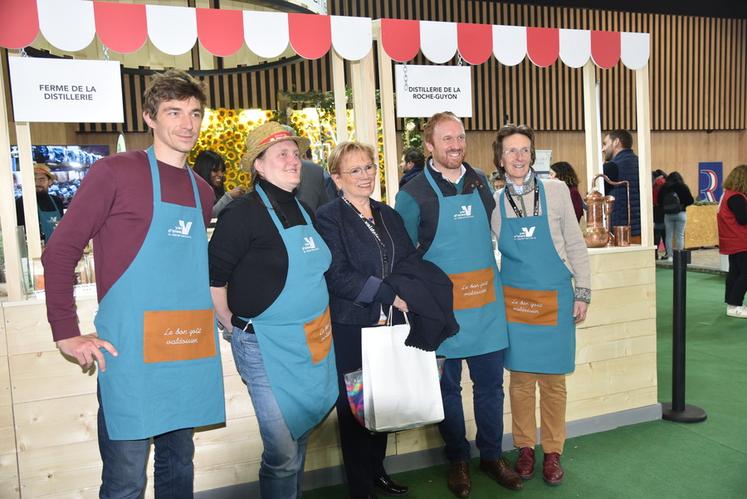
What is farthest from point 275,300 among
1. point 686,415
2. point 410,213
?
point 686,415

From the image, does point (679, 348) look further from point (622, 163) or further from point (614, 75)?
point (614, 75)

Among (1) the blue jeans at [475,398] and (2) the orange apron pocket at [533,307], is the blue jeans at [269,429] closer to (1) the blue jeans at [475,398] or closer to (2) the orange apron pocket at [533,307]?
(1) the blue jeans at [475,398]

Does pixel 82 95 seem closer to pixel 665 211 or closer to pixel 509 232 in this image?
pixel 509 232

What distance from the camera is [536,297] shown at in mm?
2703

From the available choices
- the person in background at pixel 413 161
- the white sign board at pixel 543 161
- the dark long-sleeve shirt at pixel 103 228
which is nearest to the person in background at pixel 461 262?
the dark long-sleeve shirt at pixel 103 228

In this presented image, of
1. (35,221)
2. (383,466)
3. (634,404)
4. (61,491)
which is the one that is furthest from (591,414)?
(35,221)

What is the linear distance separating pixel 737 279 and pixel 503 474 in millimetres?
4507

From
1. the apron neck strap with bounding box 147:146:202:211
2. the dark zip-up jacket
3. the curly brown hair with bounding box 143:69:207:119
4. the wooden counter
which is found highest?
the curly brown hair with bounding box 143:69:207:119

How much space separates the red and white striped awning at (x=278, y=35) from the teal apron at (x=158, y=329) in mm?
1017

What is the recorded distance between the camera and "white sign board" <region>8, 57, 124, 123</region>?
2.40m

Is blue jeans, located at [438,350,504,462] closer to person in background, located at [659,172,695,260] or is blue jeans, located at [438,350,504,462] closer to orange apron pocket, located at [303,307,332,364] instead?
orange apron pocket, located at [303,307,332,364]

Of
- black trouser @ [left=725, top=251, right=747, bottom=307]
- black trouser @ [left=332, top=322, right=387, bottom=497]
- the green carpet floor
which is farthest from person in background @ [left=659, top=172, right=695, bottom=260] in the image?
black trouser @ [left=332, top=322, right=387, bottom=497]

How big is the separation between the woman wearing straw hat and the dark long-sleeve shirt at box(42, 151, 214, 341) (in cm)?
26

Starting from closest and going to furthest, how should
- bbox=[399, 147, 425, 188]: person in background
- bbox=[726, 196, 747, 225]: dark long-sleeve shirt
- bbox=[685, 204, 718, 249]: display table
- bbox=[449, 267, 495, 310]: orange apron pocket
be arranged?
bbox=[449, 267, 495, 310]: orange apron pocket → bbox=[399, 147, 425, 188]: person in background → bbox=[726, 196, 747, 225]: dark long-sleeve shirt → bbox=[685, 204, 718, 249]: display table
